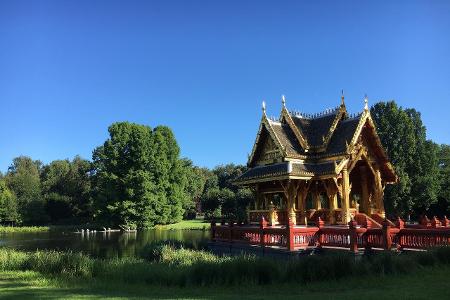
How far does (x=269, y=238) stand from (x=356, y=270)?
6620mm

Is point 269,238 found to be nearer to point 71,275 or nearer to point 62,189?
point 71,275

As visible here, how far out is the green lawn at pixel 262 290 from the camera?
9273mm

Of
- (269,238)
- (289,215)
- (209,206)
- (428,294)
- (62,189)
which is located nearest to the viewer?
(428,294)

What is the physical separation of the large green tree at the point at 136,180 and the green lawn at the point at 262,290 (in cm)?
5023

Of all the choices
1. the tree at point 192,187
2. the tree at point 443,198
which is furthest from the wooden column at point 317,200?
the tree at point 192,187

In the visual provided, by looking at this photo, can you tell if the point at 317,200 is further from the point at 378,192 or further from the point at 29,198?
the point at 29,198

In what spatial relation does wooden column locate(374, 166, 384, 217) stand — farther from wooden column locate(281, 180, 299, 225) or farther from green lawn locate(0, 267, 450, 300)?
green lawn locate(0, 267, 450, 300)

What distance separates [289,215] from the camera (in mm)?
20891

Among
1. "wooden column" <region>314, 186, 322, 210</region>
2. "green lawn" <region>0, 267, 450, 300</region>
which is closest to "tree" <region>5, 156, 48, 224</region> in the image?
"wooden column" <region>314, 186, 322, 210</region>

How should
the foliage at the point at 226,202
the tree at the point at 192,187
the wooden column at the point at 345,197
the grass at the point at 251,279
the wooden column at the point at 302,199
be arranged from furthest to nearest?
the tree at the point at 192,187
the foliage at the point at 226,202
the wooden column at the point at 302,199
the wooden column at the point at 345,197
the grass at the point at 251,279

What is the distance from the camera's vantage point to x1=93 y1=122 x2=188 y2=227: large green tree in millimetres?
62281

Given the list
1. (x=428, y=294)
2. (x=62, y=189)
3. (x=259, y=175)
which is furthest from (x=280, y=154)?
(x=62, y=189)

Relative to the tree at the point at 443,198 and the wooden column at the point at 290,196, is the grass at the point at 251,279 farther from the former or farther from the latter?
the tree at the point at 443,198

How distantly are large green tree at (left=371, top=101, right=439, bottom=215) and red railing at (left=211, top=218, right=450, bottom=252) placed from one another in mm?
21538
